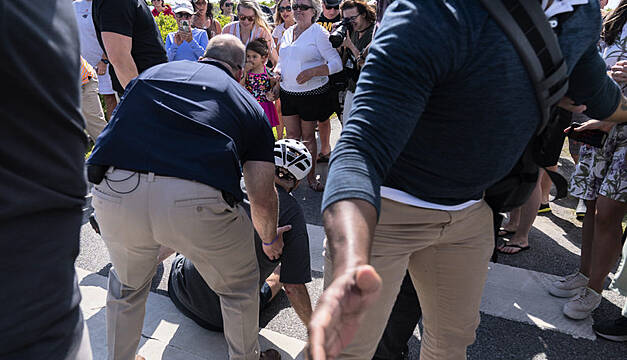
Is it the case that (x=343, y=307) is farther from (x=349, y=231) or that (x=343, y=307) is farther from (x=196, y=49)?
(x=196, y=49)

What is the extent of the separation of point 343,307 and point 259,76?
420 cm

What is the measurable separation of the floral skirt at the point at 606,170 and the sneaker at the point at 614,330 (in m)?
0.74

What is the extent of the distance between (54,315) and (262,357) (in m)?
1.74

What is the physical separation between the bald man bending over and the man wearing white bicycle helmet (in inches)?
11.9

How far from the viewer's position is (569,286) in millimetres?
3146

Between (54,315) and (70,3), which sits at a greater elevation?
(70,3)

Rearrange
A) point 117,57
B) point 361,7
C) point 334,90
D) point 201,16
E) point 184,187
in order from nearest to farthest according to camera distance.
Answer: point 184,187
point 117,57
point 361,7
point 334,90
point 201,16

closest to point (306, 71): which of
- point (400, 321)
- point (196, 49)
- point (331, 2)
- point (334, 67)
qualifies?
point (334, 67)

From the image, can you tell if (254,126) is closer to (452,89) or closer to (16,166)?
(452,89)

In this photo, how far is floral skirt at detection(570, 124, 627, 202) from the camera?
2.69m

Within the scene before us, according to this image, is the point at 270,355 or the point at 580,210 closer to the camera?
the point at 270,355

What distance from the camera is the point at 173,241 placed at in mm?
2010

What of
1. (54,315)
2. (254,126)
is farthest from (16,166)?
(254,126)

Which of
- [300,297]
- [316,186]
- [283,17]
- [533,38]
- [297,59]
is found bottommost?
[316,186]
